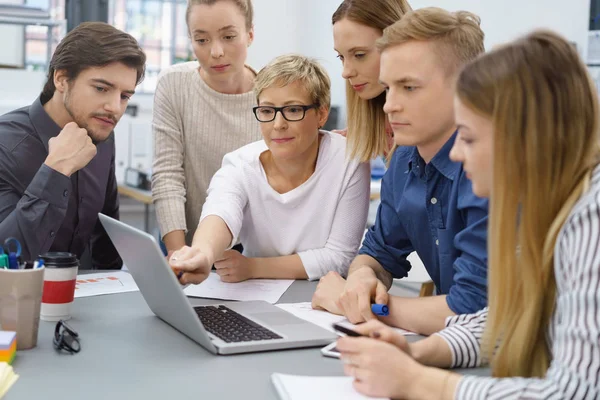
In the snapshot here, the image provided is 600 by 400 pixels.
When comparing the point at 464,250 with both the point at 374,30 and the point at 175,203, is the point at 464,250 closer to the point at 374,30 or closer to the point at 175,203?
the point at 374,30

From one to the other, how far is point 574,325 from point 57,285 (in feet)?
3.14

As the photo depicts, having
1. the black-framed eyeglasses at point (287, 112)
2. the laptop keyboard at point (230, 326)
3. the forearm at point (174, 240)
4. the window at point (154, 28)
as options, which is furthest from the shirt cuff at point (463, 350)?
the window at point (154, 28)

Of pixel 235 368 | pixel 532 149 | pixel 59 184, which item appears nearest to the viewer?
pixel 532 149

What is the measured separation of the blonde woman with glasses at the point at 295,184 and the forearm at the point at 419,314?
46cm

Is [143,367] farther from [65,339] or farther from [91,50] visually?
[91,50]

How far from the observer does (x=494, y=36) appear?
407 cm

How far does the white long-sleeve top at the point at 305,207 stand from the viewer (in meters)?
1.94

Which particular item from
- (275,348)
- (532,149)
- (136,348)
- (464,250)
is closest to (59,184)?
(136,348)

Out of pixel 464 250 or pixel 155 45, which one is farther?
pixel 155 45

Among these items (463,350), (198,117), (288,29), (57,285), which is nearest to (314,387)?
(463,350)

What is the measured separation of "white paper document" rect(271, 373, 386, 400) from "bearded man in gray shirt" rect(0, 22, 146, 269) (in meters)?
0.93

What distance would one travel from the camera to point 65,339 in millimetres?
1233

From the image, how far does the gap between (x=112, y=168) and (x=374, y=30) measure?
0.91 m

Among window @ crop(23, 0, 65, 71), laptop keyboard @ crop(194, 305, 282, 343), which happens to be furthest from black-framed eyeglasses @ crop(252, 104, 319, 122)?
window @ crop(23, 0, 65, 71)
